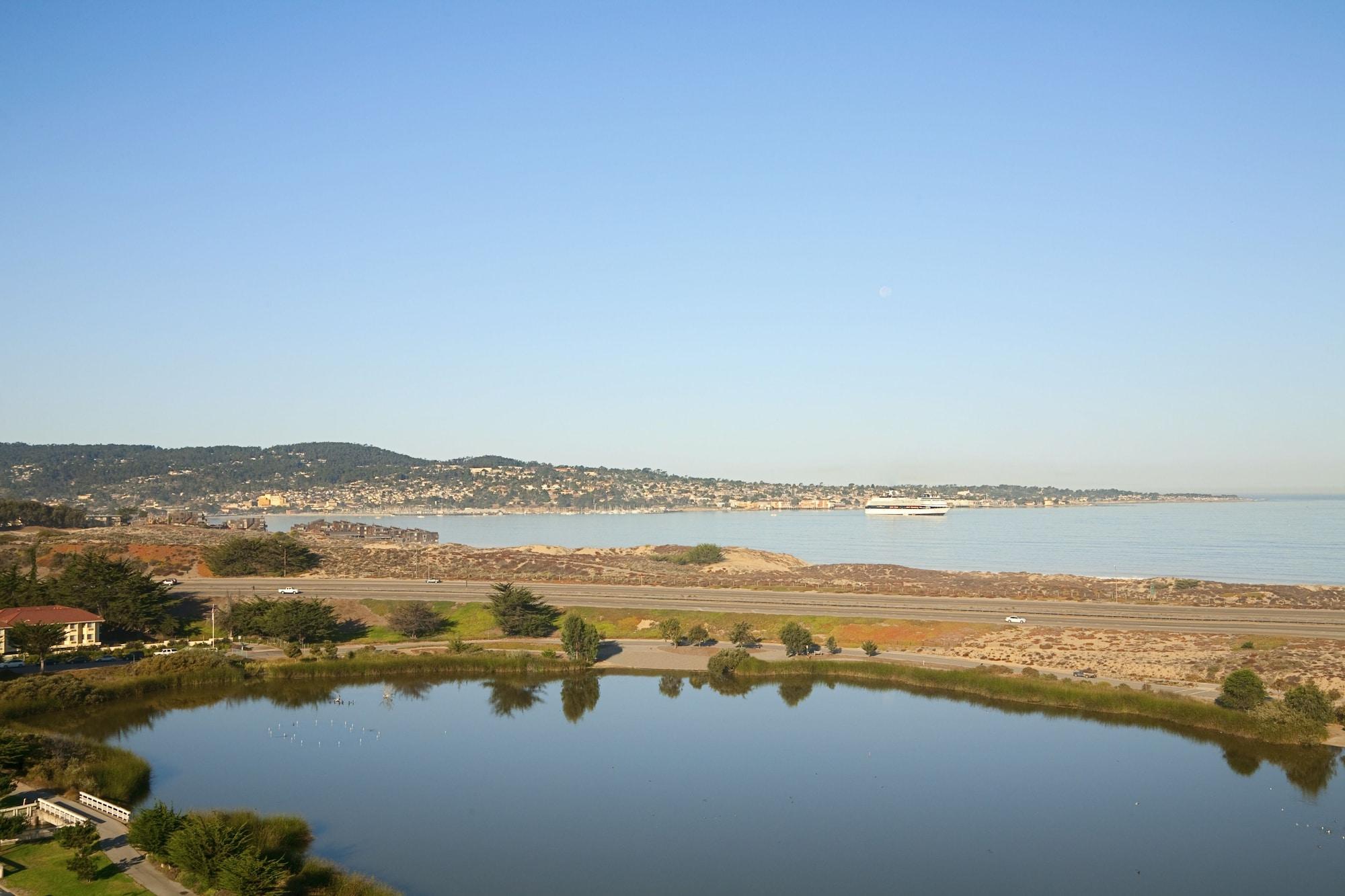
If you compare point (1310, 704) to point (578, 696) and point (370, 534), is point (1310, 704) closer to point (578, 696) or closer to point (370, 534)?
point (578, 696)

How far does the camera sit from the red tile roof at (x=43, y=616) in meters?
62.6

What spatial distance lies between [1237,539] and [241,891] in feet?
576

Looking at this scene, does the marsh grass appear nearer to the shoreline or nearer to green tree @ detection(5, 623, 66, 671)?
the shoreline

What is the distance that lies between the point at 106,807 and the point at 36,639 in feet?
106

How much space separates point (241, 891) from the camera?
24.7 meters

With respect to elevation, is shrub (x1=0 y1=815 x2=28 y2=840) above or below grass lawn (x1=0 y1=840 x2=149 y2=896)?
above

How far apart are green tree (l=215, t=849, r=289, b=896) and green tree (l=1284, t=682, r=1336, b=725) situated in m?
41.3

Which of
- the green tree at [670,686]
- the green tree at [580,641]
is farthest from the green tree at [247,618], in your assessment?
the green tree at [670,686]

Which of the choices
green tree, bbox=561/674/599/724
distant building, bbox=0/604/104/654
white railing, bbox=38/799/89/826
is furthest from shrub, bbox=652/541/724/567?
white railing, bbox=38/799/89/826

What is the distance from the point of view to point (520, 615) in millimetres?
70875

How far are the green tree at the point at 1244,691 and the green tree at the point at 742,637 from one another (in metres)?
28.2

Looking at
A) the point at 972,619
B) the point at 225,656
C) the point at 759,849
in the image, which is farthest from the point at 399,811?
the point at 972,619

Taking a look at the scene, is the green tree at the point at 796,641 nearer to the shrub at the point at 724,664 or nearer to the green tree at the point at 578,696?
the shrub at the point at 724,664

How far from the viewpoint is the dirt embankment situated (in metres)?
83.6
